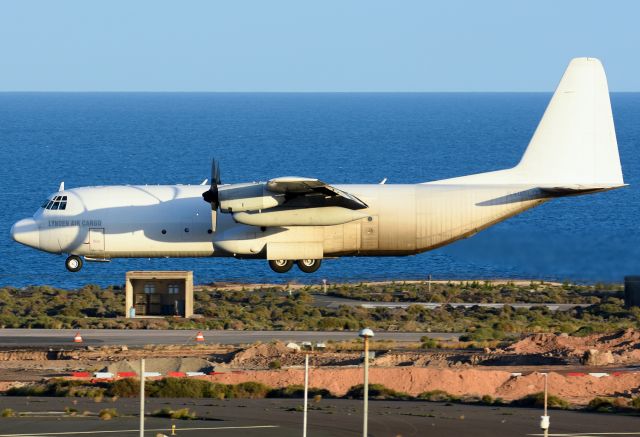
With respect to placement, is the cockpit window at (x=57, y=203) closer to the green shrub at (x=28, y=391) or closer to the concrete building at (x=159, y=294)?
the concrete building at (x=159, y=294)

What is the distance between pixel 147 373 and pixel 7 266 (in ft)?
196

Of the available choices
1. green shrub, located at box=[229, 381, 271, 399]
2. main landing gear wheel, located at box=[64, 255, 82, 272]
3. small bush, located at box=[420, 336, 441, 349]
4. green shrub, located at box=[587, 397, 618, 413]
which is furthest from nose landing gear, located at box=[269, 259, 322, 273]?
green shrub, located at box=[587, 397, 618, 413]

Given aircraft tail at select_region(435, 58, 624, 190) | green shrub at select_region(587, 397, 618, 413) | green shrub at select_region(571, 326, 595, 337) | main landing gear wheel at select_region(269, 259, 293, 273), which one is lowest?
green shrub at select_region(587, 397, 618, 413)

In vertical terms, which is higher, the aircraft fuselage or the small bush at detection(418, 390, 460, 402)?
the aircraft fuselage

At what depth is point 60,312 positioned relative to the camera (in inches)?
2975

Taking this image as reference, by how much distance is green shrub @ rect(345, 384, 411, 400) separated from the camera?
4909 centimetres

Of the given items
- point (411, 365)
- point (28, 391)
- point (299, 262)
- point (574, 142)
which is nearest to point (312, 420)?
point (28, 391)

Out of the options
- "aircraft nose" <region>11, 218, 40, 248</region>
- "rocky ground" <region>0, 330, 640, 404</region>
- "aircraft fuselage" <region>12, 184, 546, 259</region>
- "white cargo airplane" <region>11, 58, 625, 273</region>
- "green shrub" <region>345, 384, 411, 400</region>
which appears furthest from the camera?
"aircraft nose" <region>11, 218, 40, 248</region>

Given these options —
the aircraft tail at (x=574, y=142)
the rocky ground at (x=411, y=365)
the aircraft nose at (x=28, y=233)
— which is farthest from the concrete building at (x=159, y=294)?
the aircraft tail at (x=574, y=142)

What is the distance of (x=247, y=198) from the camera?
57.8m

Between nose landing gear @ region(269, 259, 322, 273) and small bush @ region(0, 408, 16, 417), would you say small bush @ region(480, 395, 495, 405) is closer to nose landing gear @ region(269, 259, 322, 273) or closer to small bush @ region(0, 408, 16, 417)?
nose landing gear @ region(269, 259, 322, 273)

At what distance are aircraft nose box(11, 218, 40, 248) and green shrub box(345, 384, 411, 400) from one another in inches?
749

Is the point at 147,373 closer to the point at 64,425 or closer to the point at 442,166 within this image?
the point at 64,425

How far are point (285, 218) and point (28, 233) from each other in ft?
39.7
